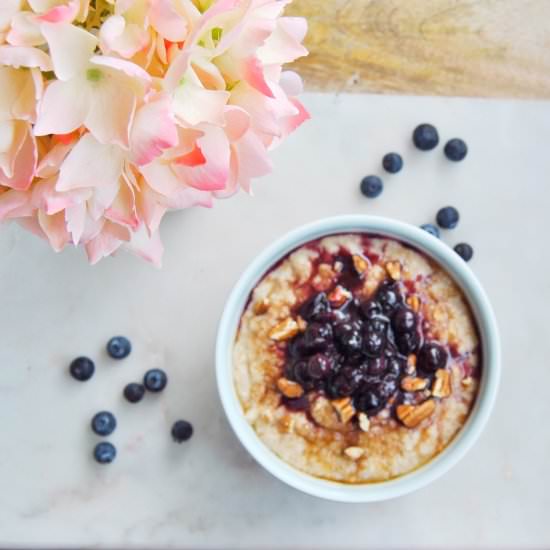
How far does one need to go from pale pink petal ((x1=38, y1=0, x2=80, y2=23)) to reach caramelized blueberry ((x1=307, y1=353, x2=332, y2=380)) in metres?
0.53

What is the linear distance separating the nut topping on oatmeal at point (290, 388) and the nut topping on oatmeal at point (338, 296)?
4.4 inches

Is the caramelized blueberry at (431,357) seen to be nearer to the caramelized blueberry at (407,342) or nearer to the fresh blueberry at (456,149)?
the caramelized blueberry at (407,342)

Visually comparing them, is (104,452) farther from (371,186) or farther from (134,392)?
(371,186)

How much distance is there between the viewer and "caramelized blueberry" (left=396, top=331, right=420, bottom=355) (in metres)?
1.19

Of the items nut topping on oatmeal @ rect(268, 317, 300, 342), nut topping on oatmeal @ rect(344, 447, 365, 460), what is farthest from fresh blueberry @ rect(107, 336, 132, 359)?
nut topping on oatmeal @ rect(344, 447, 365, 460)

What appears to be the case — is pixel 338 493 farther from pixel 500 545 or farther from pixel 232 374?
pixel 500 545

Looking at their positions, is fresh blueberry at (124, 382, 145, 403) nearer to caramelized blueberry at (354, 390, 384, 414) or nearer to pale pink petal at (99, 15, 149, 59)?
caramelized blueberry at (354, 390, 384, 414)

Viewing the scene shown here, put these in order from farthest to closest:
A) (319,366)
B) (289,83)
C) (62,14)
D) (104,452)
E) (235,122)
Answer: (104,452)
(319,366)
(289,83)
(235,122)
(62,14)

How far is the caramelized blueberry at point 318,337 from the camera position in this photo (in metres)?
1.17

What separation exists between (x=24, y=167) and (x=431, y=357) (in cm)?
57

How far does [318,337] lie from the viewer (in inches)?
46.1

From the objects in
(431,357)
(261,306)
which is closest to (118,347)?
(261,306)

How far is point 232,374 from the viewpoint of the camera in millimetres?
1235

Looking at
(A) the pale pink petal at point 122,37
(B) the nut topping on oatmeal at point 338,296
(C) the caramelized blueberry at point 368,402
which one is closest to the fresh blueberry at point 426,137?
(B) the nut topping on oatmeal at point 338,296
